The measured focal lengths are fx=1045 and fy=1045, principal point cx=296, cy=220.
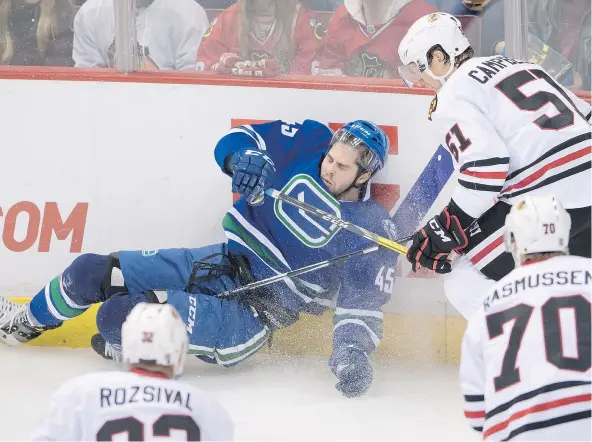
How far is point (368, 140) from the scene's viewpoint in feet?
10.8

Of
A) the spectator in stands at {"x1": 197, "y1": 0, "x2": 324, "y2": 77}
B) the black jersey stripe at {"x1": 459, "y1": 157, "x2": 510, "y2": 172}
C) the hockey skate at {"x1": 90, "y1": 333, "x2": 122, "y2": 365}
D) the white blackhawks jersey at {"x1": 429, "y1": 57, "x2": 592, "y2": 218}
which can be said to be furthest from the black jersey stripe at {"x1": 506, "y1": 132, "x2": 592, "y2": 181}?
the hockey skate at {"x1": 90, "y1": 333, "x2": 122, "y2": 365}

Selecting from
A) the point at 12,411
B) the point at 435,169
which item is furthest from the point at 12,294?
the point at 435,169

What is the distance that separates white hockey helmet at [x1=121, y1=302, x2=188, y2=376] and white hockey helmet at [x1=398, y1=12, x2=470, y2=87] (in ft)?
4.46

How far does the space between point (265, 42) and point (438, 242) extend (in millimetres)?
1093

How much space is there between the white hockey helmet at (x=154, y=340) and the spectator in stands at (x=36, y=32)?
195cm

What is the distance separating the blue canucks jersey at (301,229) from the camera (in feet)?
11.0

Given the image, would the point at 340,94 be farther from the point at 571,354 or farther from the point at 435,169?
the point at 571,354

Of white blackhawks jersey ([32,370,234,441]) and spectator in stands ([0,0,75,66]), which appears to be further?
spectator in stands ([0,0,75,66])

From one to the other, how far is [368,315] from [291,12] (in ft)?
3.59

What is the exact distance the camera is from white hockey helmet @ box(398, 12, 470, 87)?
2.94m

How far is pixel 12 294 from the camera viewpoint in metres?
3.65

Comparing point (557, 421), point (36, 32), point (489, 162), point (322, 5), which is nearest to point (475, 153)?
point (489, 162)

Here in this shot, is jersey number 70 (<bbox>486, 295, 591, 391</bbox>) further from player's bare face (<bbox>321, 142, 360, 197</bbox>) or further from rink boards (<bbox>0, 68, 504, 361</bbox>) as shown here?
rink boards (<bbox>0, 68, 504, 361</bbox>)

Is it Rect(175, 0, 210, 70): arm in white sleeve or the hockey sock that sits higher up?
Rect(175, 0, 210, 70): arm in white sleeve
